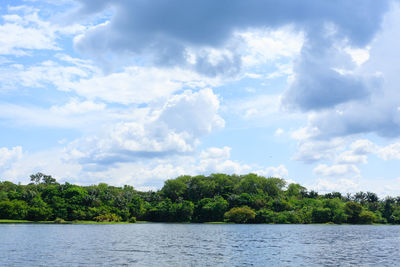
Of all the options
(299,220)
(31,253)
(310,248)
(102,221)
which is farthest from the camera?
(299,220)

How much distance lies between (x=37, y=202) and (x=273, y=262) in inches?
5870

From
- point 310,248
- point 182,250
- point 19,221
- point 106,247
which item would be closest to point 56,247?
point 106,247

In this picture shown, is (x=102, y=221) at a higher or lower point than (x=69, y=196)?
lower

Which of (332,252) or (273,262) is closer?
(273,262)

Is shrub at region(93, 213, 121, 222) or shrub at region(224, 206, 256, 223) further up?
shrub at region(224, 206, 256, 223)

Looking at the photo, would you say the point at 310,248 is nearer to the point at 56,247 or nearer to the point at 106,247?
the point at 106,247

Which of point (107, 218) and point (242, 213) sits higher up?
point (242, 213)

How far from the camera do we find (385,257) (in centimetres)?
5912

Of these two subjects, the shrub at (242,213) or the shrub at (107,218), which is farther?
the shrub at (242,213)

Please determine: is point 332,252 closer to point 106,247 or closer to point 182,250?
point 182,250

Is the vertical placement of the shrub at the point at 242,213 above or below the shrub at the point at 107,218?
above

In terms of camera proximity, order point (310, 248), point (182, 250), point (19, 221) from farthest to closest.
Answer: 1. point (19, 221)
2. point (310, 248)
3. point (182, 250)

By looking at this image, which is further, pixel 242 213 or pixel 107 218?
pixel 242 213

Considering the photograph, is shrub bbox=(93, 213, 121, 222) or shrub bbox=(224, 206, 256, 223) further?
shrub bbox=(224, 206, 256, 223)
